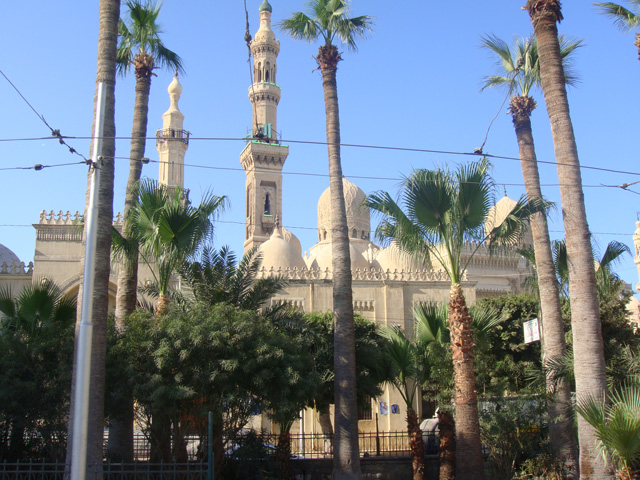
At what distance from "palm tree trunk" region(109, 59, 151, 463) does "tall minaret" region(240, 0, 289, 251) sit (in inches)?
1280

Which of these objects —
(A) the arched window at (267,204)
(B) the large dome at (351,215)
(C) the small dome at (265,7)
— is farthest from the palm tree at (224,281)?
(C) the small dome at (265,7)

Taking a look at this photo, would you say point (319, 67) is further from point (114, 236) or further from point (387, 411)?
point (387, 411)

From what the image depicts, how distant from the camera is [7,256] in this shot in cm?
2664

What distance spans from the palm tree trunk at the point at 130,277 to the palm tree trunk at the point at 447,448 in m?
5.37

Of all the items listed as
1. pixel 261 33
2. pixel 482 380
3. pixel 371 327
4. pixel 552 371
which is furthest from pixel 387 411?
pixel 261 33

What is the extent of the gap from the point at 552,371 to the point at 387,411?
13068 millimetres

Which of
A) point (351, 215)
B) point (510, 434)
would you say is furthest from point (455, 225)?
point (351, 215)

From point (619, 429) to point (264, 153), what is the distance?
135 ft

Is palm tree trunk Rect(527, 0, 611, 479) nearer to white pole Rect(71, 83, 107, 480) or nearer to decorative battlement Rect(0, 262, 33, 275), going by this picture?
white pole Rect(71, 83, 107, 480)

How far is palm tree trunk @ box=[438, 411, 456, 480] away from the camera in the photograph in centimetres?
1164

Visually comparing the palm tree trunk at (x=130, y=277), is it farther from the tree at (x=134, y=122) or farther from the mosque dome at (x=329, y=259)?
the mosque dome at (x=329, y=259)

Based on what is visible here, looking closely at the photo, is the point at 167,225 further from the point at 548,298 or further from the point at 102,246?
the point at 548,298

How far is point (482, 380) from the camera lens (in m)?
12.9

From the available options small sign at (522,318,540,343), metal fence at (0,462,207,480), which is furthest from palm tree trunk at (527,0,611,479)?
metal fence at (0,462,207,480)
